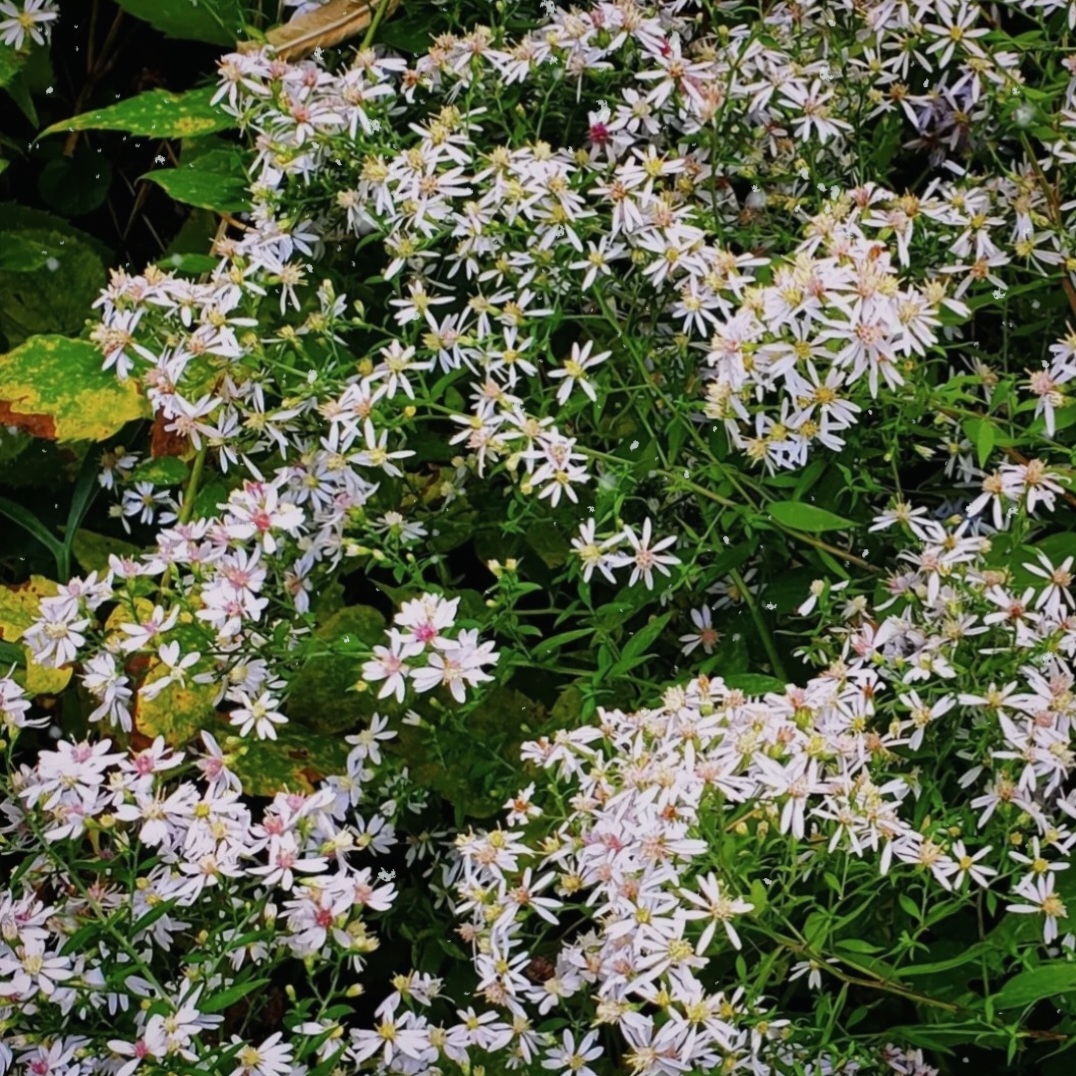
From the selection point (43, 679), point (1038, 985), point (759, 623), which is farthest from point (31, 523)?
point (1038, 985)

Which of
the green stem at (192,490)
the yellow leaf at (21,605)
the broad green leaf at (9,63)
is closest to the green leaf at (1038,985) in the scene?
the green stem at (192,490)

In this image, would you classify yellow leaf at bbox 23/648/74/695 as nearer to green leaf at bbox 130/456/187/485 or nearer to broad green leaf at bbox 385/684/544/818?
green leaf at bbox 130/456/187/485

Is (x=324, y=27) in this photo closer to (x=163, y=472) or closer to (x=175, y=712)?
(x=163, y=472)

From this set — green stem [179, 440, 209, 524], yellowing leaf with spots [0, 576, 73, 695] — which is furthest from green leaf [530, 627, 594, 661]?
yellowing leaf with spots [0, 576, 73, 695]

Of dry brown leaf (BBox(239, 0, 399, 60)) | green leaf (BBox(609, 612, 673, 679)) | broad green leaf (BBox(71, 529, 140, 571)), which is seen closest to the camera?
green leaf (BBox(609, 612, 673, 679))

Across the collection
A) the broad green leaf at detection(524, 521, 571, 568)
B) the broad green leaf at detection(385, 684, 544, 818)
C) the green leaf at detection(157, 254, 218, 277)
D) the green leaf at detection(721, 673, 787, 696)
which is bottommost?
the broad green leaf at detection(385, 684, 544, 818)

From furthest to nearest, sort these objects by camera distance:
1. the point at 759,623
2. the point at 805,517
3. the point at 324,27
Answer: the point at 324,27, the point at 759,623, the point at 805,517

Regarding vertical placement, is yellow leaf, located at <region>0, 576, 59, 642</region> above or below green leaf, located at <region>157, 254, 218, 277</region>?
below
